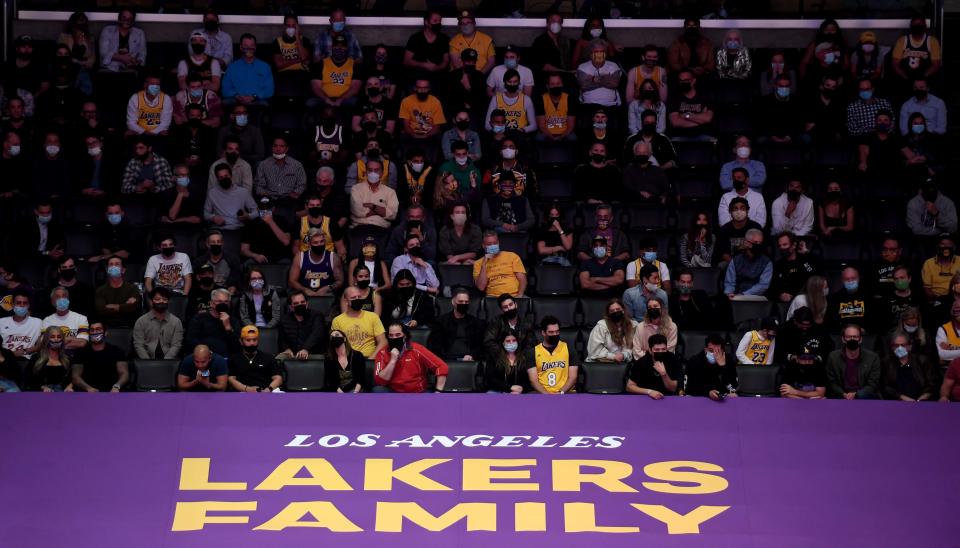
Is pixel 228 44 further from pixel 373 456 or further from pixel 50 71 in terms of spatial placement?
pixel 373 456

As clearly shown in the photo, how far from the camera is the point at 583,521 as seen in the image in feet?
44.7

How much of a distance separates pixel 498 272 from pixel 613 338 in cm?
200

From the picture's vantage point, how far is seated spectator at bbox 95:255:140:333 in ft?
56.0

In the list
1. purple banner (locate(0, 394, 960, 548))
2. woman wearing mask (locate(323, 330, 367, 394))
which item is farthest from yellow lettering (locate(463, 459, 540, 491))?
woman wearing mask (locate(323, 330, 367, 394))

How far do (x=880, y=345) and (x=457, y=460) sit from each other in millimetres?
5315

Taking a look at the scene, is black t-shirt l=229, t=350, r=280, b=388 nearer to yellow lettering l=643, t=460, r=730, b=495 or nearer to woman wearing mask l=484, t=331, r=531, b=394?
woman wearing mask l=484, t=331, r=531, b=394

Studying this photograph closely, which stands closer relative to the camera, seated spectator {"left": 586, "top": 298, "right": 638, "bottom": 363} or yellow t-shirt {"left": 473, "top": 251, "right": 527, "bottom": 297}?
seated spectator {"left": 586, "top": 298, "right": 638, "bottom": 363}

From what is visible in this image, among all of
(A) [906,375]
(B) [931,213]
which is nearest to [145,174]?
(A) [906,375]

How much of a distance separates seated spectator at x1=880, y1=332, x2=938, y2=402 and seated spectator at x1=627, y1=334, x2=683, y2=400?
2.24m

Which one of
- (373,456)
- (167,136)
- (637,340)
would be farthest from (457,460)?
(167,136)

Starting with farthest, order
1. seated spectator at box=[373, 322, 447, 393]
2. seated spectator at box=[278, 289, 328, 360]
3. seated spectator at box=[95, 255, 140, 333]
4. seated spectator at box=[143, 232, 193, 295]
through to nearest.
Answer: seated spectator at box=[143, 232, 193, 295]
seated spectator at box=[95, 255, 140, 333]
seated spectator at box=[278, 289, 328, 360]
seated spectator at box=[373, 322, 447, 393]

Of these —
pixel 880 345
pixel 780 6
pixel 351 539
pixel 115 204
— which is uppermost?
pixel 780 6

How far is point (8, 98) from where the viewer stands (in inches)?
802

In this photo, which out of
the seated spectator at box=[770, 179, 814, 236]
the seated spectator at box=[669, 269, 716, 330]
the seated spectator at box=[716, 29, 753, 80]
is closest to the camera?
the seated spectator at box=[669, 269, 716, 330]
